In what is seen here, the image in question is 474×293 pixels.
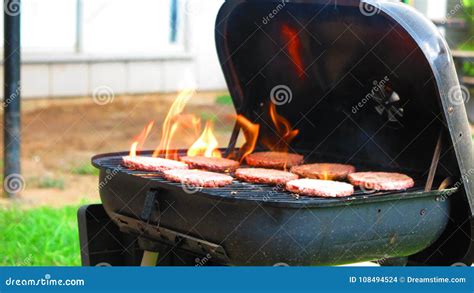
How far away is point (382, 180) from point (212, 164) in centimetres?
87

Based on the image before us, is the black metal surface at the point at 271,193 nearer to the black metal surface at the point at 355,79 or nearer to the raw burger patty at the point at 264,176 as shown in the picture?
the raw burger patty at the point at 264,176

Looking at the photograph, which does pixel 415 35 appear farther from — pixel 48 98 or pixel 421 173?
pixel 48 98

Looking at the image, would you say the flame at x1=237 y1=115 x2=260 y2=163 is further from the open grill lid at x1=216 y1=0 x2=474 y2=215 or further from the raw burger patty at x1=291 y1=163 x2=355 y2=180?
the raw burger patty at x1=291 y1=163 x2=355 y2=180

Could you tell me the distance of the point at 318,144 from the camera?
5.04 m

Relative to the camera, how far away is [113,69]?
1195 cm

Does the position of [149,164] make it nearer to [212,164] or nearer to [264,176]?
[212,164]

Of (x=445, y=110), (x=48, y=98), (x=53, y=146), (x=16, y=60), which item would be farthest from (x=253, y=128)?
(x=48, y=98)

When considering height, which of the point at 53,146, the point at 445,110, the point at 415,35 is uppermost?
the point at 415,35

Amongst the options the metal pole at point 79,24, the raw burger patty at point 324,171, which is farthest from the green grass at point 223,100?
the raw burger patty at point 324,171

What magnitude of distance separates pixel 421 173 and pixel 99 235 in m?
1.59

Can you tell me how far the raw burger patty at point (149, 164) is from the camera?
4.43 meters

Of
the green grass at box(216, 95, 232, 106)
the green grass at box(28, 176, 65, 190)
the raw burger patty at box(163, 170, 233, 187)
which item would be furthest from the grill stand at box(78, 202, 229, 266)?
the green grass at box(216, 95, 232, 106)

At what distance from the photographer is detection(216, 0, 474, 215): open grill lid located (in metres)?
4.04

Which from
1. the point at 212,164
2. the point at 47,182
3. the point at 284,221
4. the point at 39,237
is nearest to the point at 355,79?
the point at 212,164
